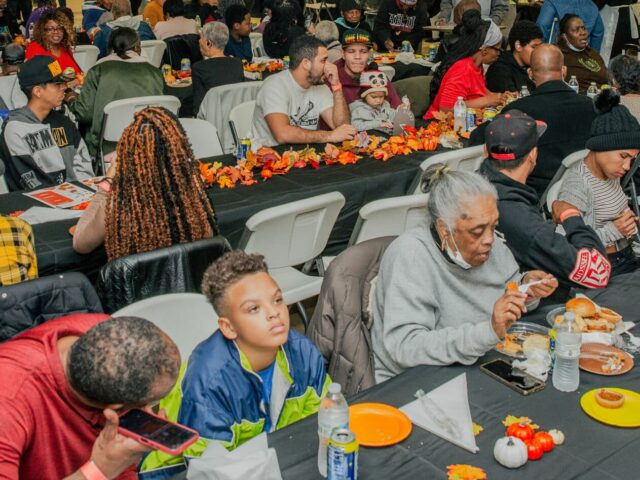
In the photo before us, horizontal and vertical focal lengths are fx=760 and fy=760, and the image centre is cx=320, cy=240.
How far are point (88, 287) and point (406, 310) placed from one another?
3.14 ft

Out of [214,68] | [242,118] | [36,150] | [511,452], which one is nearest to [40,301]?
[511,452]

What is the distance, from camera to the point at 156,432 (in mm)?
1570

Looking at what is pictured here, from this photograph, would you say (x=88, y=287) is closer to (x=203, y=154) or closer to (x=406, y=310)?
(x=406, y=310)

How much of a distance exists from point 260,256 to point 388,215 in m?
1.32

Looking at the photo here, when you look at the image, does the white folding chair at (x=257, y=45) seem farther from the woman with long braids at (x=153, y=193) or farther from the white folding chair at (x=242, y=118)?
the woman with long braids at (x=153, y=193)

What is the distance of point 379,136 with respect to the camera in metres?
4.80

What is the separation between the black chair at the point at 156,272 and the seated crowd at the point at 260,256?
186 mm

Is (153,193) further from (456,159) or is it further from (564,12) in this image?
(564,12)

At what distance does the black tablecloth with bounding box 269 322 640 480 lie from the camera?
68.9 inches

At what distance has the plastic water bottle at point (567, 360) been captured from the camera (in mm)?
2061

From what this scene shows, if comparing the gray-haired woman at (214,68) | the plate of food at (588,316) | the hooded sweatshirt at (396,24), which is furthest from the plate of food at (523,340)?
the hooded sweatshirt at (396,24)

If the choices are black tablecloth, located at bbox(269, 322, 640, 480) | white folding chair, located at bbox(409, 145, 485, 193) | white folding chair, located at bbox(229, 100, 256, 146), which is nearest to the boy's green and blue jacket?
black tablecloth, located at bbox(269, 322, 640, 480)

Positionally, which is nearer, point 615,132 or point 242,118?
point 615,132

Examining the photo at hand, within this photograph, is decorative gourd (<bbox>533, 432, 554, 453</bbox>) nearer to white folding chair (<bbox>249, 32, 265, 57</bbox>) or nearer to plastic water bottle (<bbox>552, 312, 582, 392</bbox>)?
plastic water bottle (<bbox>552, 312, 582, 392</bbox>)
